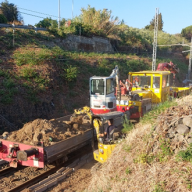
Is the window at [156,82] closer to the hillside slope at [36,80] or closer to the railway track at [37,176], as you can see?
the railway track at [37,176]

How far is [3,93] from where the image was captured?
42.8 feet

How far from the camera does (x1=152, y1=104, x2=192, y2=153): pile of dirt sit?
16.3ft

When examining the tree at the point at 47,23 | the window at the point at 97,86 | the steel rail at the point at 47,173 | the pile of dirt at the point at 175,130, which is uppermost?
the tree at the point at 47,23

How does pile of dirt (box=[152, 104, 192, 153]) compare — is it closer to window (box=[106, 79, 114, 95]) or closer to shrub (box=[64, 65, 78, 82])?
window (box=[106, 79, 114, 95])

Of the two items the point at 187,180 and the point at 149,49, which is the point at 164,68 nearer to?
the point at 187,180

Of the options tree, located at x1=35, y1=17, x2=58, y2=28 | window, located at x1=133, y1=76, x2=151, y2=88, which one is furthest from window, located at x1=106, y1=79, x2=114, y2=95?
tree, located at x1=35, y1=17, x2=58, y2=28

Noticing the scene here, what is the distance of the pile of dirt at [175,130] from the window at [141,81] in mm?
7344

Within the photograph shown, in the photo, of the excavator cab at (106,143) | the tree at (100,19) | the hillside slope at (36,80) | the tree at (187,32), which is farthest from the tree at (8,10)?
the tree at (187,32)

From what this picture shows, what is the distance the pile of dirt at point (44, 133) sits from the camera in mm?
7590

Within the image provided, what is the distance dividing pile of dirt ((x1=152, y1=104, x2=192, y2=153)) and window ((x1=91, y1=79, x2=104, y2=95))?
261 inches

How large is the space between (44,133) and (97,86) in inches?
208

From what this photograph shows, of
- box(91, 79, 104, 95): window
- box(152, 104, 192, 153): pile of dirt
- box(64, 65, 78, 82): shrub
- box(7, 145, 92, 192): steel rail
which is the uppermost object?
box(64, 65, 78, 82): shrub

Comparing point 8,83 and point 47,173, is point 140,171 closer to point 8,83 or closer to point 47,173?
point 47,173

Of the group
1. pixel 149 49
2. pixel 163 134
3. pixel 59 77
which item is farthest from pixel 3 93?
pixel 149 49
